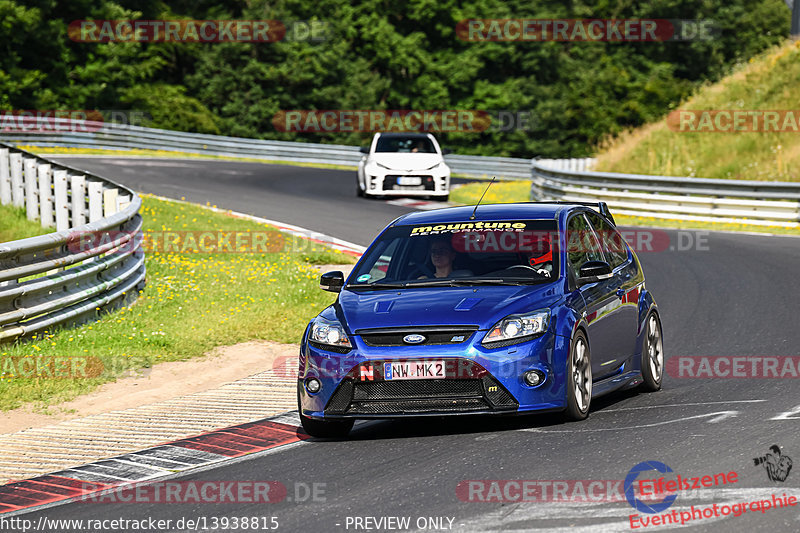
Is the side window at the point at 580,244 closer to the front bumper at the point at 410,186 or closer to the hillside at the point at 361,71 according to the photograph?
the front bumper at the point at 410,186

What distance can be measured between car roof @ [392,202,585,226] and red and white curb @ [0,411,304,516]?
1.86 meters

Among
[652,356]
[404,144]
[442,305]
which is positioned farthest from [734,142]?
[442,305]

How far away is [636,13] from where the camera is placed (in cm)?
7669

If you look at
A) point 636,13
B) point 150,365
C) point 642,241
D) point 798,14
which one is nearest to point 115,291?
point 150,365

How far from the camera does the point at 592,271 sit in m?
8.36

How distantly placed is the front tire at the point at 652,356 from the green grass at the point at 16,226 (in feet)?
37.6

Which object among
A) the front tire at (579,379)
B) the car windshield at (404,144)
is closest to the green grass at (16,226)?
the car windshield at (404,144)

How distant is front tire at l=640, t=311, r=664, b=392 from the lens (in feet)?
30.7

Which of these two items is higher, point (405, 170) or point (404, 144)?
point (404, 144)

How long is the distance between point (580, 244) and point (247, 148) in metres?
37.1

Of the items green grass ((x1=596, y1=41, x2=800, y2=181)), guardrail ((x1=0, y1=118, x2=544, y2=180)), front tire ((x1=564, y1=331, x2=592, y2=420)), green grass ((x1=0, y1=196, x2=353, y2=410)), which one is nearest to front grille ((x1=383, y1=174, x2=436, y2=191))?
green grass ((x1=596, y1=41, x2=800, y2=181))

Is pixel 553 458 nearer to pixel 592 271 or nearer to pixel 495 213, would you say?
pixel 592 271

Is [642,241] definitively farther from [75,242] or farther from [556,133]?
[556,133]

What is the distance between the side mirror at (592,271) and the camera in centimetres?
836
